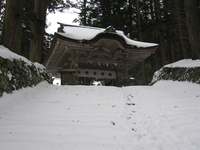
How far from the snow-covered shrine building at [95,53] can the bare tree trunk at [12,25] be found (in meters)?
3.36

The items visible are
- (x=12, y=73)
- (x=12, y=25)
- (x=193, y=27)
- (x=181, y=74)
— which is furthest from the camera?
(x=193, y=27)

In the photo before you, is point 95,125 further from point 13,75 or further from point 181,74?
point 181,74

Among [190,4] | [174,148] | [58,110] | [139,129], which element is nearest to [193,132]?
[174,148]

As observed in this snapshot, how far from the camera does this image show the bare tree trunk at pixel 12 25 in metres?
5.38

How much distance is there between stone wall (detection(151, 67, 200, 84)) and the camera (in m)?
5.73

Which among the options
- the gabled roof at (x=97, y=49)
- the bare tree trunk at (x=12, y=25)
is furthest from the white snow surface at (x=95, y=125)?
the gabled roof at (x=97, y=49)

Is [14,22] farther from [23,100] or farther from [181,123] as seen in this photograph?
[181,123]

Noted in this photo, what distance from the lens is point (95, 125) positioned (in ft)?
9.50

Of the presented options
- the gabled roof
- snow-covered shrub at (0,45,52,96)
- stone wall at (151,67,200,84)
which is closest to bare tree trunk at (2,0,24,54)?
snow-covered shrub at (0,45,52,96)

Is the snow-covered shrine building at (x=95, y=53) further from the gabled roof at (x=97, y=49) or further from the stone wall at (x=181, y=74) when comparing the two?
the stone wall at (x=181, y=74)

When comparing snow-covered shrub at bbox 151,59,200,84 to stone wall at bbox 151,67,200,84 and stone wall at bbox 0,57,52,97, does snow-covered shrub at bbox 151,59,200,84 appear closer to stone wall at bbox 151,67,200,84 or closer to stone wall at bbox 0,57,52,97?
stone wall at bbox 151,67,200,84

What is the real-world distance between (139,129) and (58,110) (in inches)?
77.6

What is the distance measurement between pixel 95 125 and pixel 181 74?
5.54 metres

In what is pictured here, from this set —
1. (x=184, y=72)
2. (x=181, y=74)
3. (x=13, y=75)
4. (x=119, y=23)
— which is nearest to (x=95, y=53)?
(x=181, y=74)
